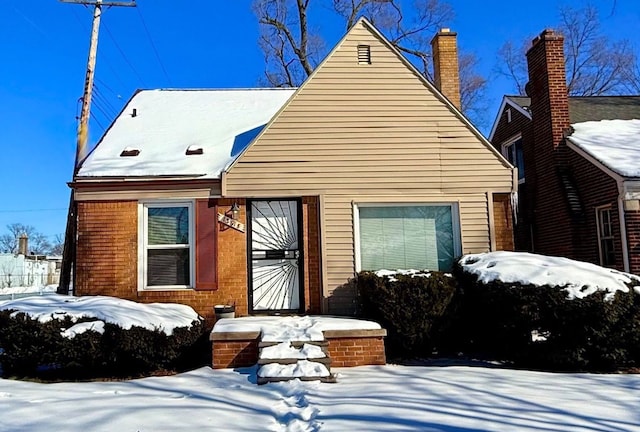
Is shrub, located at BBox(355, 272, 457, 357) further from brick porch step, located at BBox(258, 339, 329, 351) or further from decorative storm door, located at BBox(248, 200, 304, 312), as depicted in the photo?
decorative storm door, located at BBox(248, 200, 304, 312)

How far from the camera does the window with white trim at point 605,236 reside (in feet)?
36.0

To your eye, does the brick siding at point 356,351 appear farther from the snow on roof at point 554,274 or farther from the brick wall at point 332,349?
the snow on roof at point 554,274

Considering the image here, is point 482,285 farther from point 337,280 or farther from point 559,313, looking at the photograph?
point 337,280

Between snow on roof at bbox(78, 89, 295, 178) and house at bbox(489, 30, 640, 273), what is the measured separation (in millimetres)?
6496

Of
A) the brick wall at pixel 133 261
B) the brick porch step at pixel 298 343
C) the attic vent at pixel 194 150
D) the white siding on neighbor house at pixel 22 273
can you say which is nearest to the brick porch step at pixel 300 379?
the brick porch step at pixel 298 343

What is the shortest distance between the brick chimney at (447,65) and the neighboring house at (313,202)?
7.66 ft

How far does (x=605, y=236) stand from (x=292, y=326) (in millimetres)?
7779

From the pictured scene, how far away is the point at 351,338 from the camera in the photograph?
7070 millimetres

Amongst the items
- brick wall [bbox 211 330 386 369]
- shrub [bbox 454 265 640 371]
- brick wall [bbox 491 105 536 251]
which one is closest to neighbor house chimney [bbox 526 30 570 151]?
brick wall [bbox 491 105 536 251]

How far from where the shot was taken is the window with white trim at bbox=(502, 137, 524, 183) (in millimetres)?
14500

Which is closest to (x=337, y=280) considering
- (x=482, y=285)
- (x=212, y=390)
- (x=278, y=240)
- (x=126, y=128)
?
(x=278, y=240)

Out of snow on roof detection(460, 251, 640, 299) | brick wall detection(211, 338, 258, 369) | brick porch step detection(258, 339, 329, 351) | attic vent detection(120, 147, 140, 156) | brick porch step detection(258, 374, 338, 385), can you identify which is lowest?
brick porch step detection(258, 374, 338, 385)

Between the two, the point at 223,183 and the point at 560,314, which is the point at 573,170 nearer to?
the point at 560,314

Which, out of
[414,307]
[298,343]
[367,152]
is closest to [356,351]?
[298,343]
